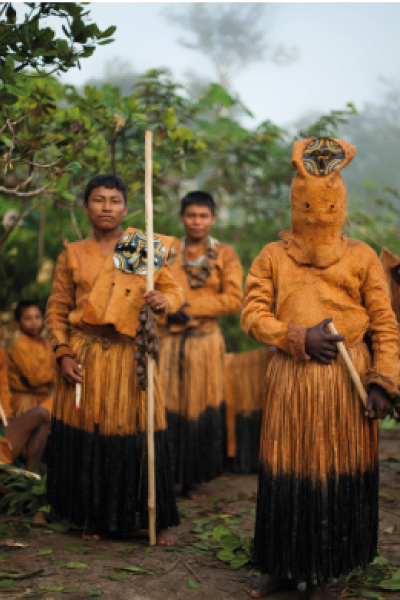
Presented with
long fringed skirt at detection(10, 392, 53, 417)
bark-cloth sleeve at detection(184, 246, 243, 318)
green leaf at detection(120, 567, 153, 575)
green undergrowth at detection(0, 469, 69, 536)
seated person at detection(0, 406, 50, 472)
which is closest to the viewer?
green leaf at detection(120, 567, 153, 575)

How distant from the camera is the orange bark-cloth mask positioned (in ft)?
10.2

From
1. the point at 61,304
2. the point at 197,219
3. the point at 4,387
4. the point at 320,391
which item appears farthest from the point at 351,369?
the point at 4,387

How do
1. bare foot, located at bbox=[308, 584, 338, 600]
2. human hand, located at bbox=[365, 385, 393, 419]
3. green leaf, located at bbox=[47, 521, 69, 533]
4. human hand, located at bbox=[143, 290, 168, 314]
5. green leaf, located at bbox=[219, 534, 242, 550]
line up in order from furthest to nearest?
green leaf, located at bbox=[47, 521, 69, 533]
green leaf, located at bbox=[219, 534, 242, 550]
human hand, located at bbox=[143, 290, 168, 314]
bare foot, located at bbox=[308, 584, 338, 600]
human hand, located at bbox=[365, 385, 393, 419]

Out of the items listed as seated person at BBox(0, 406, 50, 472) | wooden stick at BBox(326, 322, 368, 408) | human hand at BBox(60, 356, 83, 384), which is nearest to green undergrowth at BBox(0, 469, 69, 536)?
seated person at BBox(0, 406, 50, 472)

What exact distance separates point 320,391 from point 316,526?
1.99 ft

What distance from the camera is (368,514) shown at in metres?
3.12

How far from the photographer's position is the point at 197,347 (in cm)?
546

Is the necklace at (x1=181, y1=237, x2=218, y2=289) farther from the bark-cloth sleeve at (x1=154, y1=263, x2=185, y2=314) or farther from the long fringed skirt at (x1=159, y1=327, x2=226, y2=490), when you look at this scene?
the bark-cloth sleeve at (x1=154, y1=263, x2=185, y2=314)

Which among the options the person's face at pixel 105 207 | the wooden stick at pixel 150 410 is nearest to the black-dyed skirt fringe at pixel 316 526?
the wooden stick at pixel 150 410

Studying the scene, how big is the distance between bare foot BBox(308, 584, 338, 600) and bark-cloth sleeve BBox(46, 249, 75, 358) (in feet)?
6.51

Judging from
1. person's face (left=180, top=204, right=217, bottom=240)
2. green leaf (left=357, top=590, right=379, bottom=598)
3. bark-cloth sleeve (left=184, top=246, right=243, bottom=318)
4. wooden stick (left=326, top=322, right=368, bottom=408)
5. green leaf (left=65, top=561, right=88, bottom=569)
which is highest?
person's face (left=180, top=204, right=217, bottom=240)

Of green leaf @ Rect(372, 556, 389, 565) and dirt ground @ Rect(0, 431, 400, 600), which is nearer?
dirt ground @ Rect(0, 431, 400, 600)

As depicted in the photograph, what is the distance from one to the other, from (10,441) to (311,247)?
284 cm

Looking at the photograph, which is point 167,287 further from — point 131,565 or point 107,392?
point 131,565
